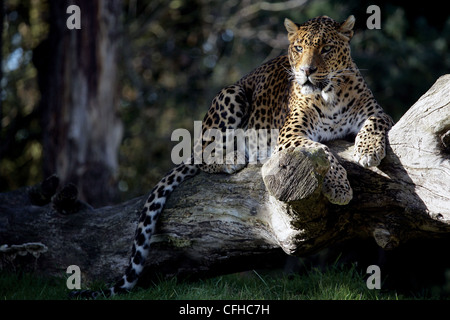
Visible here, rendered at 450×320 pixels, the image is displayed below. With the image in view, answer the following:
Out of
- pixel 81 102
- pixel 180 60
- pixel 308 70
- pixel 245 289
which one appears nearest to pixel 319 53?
pixel 308 70

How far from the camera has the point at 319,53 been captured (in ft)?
20.4

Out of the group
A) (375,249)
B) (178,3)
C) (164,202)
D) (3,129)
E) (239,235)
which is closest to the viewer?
(239,235)

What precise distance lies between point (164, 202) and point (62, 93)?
5683 mm

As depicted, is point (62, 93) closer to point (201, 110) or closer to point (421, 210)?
point (201, 110)

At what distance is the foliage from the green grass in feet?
21.9

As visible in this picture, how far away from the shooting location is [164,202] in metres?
7.03

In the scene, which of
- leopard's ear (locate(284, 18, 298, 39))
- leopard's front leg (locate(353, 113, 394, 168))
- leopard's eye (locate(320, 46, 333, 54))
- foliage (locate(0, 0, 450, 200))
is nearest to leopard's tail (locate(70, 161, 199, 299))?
leopard's ear (locate(284, 18, 298, 39))

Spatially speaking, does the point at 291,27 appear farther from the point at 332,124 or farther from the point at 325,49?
the point at 332,124

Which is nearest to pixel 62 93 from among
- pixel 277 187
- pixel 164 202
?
pixel 164 202

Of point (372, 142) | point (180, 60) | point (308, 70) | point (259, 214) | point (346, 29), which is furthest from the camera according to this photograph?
point (180, 60)

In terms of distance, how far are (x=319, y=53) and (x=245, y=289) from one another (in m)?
2.74

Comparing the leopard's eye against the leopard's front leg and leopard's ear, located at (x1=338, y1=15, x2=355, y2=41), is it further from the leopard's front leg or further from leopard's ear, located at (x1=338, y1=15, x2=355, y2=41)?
the leopard's front leg

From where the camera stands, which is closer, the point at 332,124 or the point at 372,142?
the point at 372,142

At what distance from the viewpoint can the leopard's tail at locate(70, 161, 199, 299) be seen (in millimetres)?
6652
